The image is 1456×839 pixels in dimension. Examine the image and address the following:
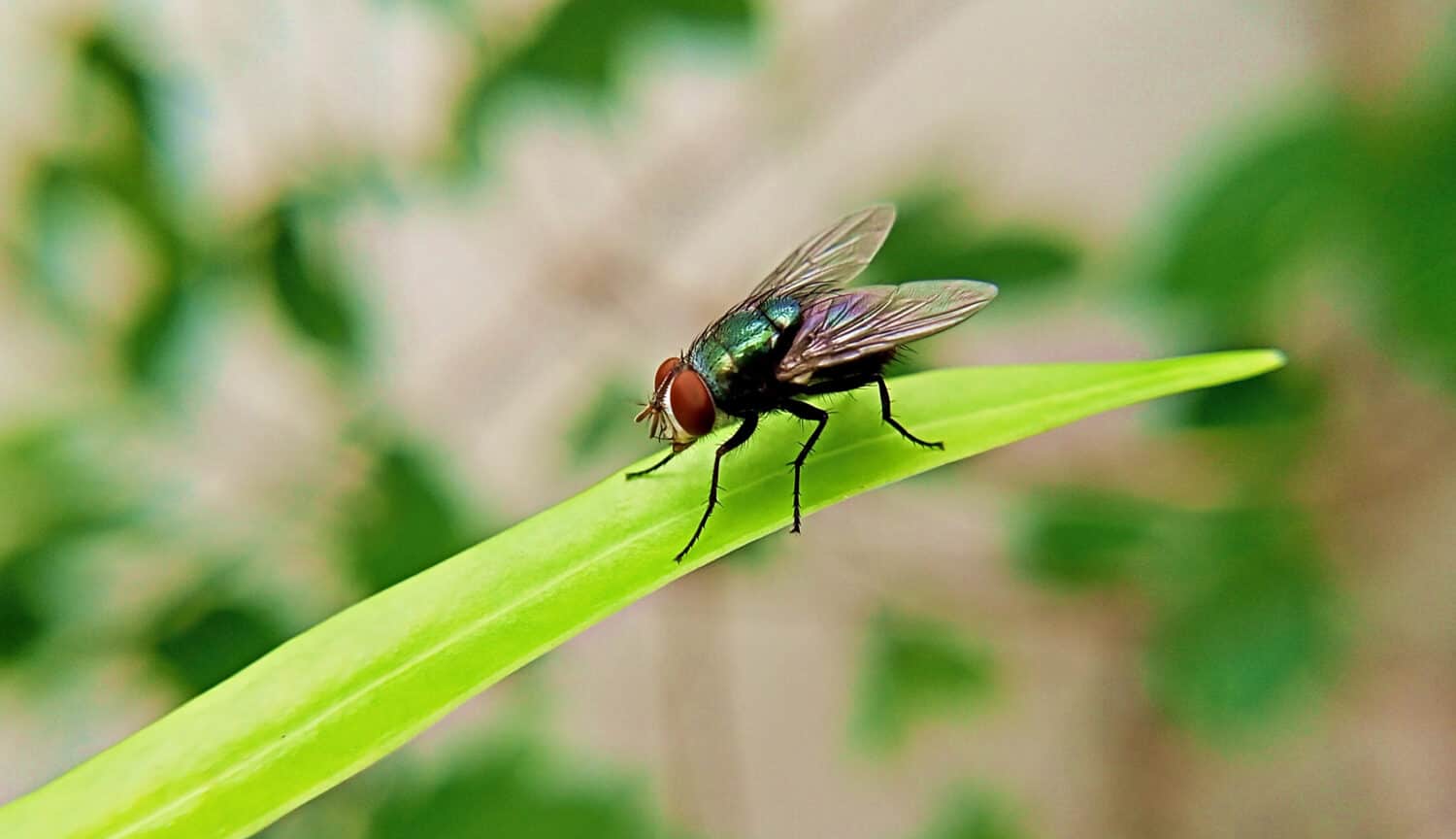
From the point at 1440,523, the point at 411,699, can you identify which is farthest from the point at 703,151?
the point at 411,699

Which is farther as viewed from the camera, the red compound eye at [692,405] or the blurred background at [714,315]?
the blurred background at [714,315]

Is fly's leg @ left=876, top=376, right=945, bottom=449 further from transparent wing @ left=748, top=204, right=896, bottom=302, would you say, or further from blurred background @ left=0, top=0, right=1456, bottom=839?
blurred background @ left=0, top=0, right=1456, bottom=839

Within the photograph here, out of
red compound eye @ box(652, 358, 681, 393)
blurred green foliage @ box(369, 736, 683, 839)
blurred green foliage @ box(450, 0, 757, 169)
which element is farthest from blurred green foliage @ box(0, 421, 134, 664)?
red compound eye @ box(652, 358, 681, 393)

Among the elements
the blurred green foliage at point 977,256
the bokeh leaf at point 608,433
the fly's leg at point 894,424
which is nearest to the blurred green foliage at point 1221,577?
the blurred green foliage at point 977,256

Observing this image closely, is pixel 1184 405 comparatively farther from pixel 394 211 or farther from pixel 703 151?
pixel 703 151

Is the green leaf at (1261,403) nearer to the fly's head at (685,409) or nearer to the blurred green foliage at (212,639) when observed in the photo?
the fly's head at (685,409)
